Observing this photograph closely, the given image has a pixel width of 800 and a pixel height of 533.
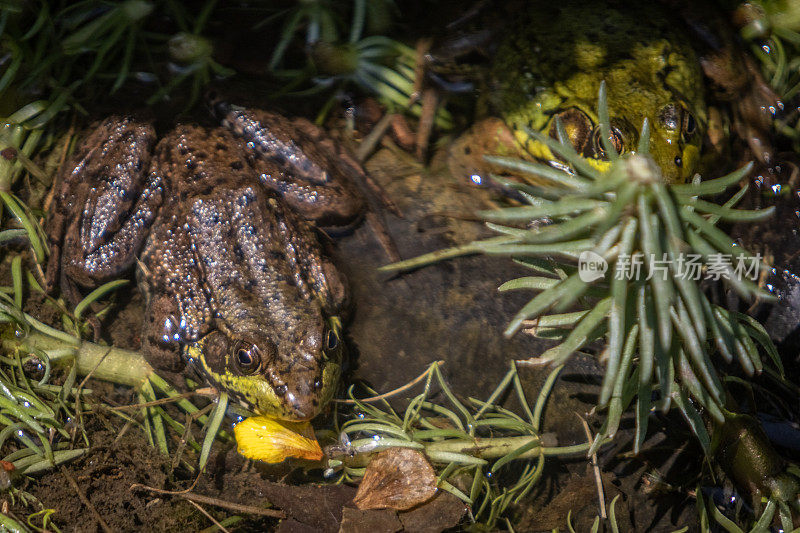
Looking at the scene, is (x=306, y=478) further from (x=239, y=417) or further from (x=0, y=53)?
(x=0, y=53)

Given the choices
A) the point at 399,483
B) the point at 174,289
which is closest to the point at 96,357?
the point at 174,289

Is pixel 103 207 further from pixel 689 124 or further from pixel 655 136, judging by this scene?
pixel 689 124

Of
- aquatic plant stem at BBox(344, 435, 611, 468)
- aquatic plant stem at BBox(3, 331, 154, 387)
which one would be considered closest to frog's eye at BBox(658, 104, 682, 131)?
aquatic plant stem at BBox(344, 435, 611, 468)

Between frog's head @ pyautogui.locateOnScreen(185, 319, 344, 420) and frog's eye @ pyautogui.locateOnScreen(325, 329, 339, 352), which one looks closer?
frog's head @ pyautogui.locateOnScreen(185, 319, 344, 420)

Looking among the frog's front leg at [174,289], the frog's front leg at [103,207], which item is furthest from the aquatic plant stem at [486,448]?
the frog's front leg at [103,207]

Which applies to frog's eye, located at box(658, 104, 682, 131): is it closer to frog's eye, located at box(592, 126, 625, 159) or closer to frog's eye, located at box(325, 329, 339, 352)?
frog's eye, located at box(592, 126, 625, 159)

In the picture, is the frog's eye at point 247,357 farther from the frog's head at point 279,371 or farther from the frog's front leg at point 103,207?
the frog's front leg at point 103,207

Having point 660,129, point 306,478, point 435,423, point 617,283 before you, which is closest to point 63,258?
point 306,478
